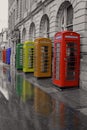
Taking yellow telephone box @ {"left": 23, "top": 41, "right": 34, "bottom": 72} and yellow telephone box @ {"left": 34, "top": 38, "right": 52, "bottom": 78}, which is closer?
yellow telephone box @ {"left": 34, "top": 38, "right": 52, "bottom": 78}

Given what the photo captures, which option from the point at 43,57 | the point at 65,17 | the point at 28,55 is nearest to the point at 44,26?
the point at 28,55

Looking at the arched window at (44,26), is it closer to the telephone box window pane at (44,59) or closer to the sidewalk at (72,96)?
the telephone box window pane at (44,59)

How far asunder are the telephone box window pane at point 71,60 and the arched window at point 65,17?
3.05 m

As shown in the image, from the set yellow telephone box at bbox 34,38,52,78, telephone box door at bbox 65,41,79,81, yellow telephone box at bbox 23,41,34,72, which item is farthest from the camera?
yellow telephone box at bbox 23,41,34,72

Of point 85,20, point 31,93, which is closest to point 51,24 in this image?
point 85,20

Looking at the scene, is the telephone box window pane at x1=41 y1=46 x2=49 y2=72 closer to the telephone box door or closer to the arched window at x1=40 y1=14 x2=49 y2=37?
the telephone box door

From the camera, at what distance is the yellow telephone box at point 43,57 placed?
1451 centimetres

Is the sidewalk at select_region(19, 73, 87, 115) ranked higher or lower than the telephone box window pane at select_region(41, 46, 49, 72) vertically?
lower

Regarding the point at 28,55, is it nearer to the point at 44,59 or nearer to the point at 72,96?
the point at 44,59

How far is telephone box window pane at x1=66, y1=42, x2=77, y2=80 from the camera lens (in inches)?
431

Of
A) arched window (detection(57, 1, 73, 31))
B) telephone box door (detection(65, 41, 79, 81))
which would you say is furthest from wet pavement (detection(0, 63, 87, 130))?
arched window (detection(57, 1, 73, 31))

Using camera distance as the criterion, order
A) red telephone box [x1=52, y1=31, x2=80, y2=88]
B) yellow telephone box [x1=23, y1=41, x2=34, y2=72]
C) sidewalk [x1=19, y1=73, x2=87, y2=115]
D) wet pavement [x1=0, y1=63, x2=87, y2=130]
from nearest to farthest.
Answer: wet pavement [x1=0, y1=63, x2=87, y2=130] → sidewalk [x1=19, y1=73, x2=87, y2=115] → red telephone box [x1=52, y1=31, x2=80, y2=88] → yellow telephone box [x1=23, y1=41, x2=34, y2=72]

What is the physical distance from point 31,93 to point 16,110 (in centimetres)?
305

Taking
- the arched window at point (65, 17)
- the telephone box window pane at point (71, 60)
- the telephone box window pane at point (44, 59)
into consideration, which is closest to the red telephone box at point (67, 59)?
the telephone box window pane at point (71, 60)
